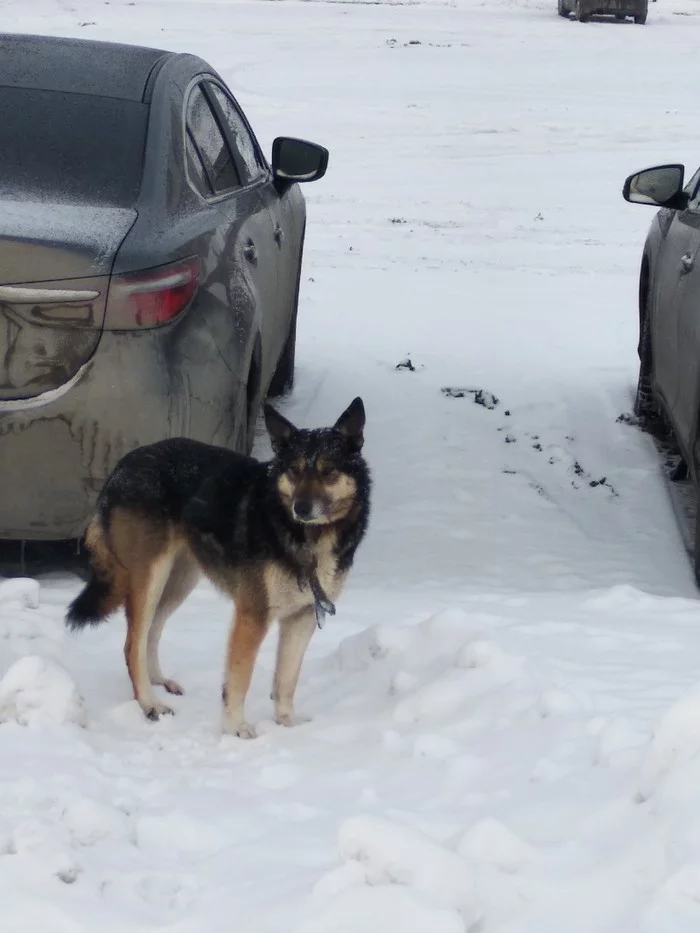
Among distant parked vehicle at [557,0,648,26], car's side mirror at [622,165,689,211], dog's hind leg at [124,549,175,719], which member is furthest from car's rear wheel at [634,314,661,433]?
distant parked vehicle at [557,0,648,26]

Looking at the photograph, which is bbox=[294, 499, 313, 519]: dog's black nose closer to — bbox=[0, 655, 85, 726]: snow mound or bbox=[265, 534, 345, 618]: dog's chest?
bbox=[265, 534, 345, 618]: dog's chest

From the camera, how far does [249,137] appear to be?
6.49 meters

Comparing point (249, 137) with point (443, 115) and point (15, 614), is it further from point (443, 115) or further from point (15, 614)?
point (443, 115)

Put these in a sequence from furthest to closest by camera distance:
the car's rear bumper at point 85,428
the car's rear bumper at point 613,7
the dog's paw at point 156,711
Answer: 1. the car's rear bumper at point 613,7
2. the car's rear bumper at point 85,428
3. the dog's paw at point 156,711

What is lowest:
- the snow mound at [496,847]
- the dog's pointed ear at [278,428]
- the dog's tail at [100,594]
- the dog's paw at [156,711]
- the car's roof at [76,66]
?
the dog's paw at [156,711]

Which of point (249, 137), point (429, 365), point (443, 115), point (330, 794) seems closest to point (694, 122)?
point (443, 115)

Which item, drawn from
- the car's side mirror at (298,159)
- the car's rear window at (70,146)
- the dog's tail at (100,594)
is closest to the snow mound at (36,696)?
the dog's tail at (100,594)

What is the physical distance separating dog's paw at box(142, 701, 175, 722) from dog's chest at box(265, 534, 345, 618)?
49 cm

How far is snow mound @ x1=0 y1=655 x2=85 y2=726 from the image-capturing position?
353 centimetres

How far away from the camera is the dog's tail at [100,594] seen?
393cm

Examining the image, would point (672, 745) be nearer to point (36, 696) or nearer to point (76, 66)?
point (36, 696)

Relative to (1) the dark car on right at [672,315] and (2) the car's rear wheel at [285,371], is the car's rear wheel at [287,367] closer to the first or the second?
(2) the car's rear wheel at [285,371]

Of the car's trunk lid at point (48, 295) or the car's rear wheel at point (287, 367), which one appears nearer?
the car's trunk lid at point (48, 295)

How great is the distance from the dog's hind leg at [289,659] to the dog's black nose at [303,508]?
1.31 feet
